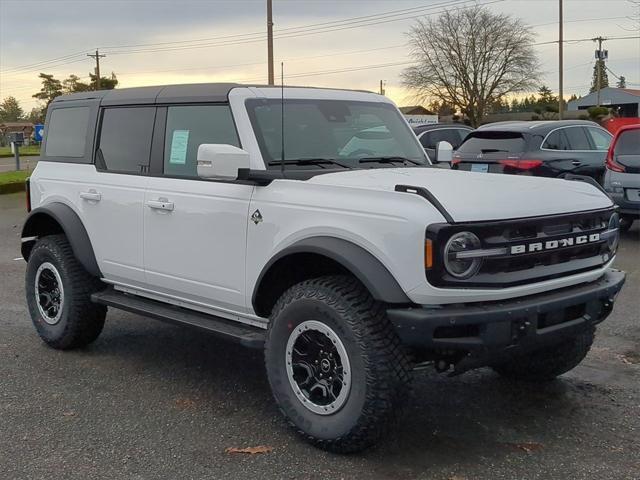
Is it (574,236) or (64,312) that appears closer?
(574,236)

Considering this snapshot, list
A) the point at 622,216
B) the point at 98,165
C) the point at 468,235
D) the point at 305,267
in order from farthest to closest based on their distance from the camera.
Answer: the point at 622,216
the point at 98,165
the point at 305,267
the point at 468,235

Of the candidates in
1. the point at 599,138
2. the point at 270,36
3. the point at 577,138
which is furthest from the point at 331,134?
the point at 270,36

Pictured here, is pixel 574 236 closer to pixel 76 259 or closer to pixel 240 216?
pixel 240 216

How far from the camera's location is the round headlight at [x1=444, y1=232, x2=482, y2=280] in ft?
11.2

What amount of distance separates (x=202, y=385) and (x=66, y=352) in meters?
1.40

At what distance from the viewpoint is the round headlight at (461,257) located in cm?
341


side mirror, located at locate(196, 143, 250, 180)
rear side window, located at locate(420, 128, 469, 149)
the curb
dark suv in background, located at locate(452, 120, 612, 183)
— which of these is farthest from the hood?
the curb

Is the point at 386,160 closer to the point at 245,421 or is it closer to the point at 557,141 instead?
the point at 245,421

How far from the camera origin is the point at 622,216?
1084cm

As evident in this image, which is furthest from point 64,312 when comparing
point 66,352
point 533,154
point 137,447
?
point 533,154

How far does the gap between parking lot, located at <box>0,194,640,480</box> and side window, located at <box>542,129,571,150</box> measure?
5623mm

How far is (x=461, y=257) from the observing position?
342 centimetres

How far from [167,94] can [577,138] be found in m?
8.27

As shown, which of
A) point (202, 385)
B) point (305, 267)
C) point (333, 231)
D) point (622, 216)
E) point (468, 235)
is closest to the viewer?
point (468, 235)
